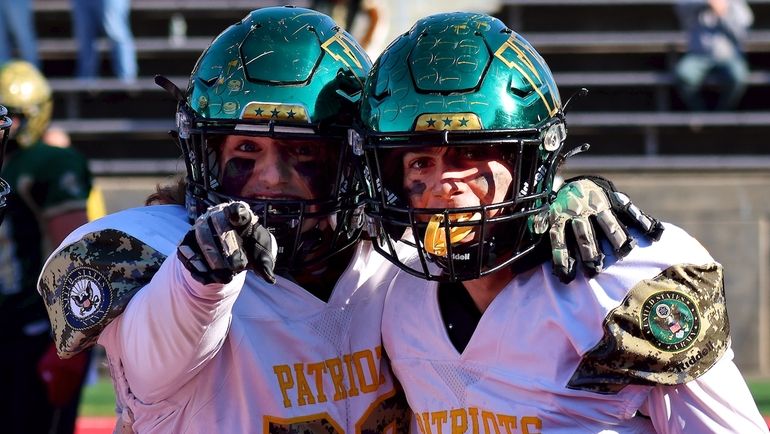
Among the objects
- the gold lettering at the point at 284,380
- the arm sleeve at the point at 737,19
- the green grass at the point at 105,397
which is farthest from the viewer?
the arm sleeve at the point at 737,19

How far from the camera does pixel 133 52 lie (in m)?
8.18

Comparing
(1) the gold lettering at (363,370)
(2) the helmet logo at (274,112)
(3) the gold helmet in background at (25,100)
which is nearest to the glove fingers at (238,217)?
(2) the helmet logo at (274,112)

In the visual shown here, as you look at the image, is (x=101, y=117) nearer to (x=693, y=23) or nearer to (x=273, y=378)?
(x=693, y=23)

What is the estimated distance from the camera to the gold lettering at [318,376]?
8.39 feet

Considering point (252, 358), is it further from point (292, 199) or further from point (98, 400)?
point (98, 400)

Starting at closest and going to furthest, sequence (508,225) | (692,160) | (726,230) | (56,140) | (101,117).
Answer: (508,225)
(56,140)
(726,230)
(692,160)
(101,117)

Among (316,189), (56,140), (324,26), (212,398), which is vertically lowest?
(56,140)

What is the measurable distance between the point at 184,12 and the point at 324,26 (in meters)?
5.83

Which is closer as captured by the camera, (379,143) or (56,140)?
(379,143)

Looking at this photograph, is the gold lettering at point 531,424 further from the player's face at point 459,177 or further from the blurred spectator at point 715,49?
the blurred spectator at point 715,49

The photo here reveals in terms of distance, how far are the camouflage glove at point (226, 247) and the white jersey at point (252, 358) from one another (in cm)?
7

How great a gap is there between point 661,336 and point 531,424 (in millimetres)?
278

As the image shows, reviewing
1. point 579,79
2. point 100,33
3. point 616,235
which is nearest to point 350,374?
point 616,235

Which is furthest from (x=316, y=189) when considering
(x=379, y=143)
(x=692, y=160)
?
(x=692, y=160)
